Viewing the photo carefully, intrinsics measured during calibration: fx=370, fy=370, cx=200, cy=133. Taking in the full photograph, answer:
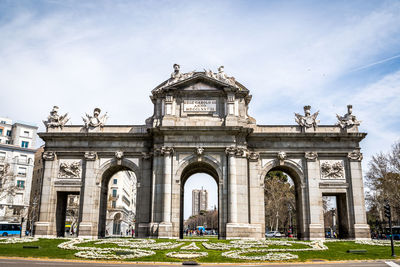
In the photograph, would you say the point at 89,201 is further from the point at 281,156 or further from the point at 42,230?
the point at 281,156

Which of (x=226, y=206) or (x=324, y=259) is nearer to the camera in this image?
(x=324, y=259)

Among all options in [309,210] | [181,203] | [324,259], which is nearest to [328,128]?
[309,210]

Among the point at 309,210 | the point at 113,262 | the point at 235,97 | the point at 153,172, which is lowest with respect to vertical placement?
the point at 113,262

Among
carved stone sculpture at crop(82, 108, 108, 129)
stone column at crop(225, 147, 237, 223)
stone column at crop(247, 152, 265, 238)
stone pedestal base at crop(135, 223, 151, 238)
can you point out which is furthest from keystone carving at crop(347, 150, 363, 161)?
Answer: carved stone sculpture at crop(82, 108, 108, 129)

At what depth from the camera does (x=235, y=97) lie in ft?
134

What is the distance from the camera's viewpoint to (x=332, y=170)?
1623 inches

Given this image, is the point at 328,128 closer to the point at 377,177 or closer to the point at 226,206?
the point at 226,206

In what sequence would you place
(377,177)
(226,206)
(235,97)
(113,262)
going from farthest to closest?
(377,177) < (235,97) < (226,206) < (113,262)

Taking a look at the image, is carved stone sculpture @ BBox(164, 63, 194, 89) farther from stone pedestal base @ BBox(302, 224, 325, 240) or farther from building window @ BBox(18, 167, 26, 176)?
building window @ BBox(18, 167, 26, 176)

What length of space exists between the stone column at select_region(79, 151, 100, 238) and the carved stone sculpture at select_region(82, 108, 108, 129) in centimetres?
326

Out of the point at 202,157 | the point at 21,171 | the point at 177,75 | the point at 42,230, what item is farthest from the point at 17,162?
the point at 202,157

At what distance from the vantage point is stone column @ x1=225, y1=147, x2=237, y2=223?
3715cm

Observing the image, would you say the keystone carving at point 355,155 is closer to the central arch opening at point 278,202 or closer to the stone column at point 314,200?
the stone column at point 314,200

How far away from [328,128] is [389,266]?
81.7 feet
